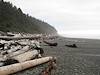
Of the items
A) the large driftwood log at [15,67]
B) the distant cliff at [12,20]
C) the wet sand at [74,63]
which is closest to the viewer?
the large driftwood log at [15,67]

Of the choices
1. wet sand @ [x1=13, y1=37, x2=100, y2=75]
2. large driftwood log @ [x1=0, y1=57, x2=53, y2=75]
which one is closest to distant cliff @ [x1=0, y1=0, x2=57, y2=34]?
wet sand @ [x1=13, y1=37, x2=100, y2=75]

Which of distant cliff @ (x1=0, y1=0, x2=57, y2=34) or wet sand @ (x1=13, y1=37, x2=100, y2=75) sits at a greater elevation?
distant cliff @ (x1=0, y1=0, x2=57, y2=34)

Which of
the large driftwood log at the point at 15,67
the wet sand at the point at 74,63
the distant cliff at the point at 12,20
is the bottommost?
the wet sand at the point at 74,63

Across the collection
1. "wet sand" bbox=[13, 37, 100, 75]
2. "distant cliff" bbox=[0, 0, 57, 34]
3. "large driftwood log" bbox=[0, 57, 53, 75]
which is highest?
"distant cliff" bbox=[0, 0, 57, 34]

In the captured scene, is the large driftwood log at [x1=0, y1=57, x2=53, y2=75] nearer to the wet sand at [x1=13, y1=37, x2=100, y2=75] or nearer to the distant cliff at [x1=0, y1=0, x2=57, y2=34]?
the wet sand at [x1=13, y1=37, x2=100, y2=75]

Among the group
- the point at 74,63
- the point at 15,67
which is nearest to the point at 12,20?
the point at 74,63

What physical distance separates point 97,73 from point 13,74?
18.8 feet

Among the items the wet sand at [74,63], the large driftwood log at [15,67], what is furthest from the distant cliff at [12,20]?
the large driftwood log at [15,67]

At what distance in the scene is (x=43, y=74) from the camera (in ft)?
35.0

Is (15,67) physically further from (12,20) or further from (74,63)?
(12,20)

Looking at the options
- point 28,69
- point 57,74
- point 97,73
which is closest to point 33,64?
point 28,69

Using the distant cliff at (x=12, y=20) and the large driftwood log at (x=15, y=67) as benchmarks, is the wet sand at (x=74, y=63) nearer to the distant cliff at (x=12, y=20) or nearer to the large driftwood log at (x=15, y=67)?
the large driftwood log at (x=15, y=67)

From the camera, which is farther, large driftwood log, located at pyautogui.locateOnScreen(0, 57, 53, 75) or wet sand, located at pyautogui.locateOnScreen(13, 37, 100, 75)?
wet sand, located at pyautogui.locateOnScreen(13, 37, 100, 75)

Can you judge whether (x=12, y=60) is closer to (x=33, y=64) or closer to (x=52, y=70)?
(x=33, y=64)
